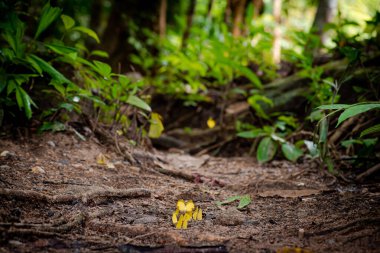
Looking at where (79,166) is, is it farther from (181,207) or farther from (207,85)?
(207,85)

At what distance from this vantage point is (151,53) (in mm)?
6035

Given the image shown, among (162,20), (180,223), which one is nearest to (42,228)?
(180,223)

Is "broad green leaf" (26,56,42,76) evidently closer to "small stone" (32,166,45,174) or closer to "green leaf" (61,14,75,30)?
"green leaf" (61,14,75,30)

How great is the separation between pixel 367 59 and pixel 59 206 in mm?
3312

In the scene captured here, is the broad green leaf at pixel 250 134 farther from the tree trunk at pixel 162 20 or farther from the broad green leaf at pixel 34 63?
the tree trunk at pixel 162 20

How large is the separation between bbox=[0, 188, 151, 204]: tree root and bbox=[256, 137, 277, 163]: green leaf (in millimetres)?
1451

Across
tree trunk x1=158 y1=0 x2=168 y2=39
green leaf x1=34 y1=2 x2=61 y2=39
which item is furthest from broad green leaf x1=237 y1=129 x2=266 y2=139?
tree trunk x1=158 y1=0 x2=168 y2=39

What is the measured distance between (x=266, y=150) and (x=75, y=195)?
1939 millimetres

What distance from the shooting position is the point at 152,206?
175cm

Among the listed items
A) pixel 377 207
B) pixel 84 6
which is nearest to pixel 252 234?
pixel 377 207

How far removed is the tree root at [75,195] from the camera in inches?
58.9

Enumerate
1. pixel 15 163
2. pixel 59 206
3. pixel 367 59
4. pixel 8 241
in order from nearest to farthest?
1. pixel 8 241
2. pixel 59 206
3. pixel 15 163
4. pixel 367 59

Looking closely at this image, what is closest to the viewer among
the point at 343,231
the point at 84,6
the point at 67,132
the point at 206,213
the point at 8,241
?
the point at 8,241

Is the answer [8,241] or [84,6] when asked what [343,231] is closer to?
[8,241]
